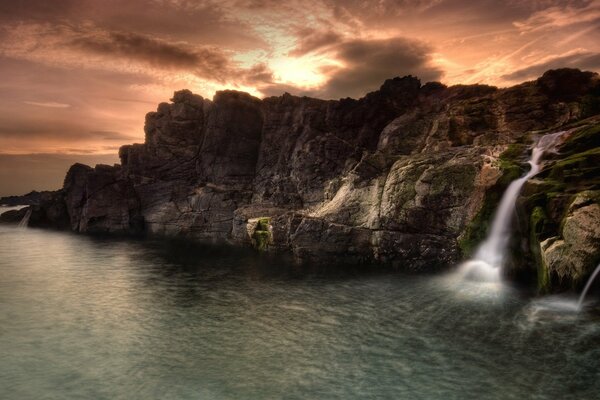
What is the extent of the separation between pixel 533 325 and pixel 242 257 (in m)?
33.8

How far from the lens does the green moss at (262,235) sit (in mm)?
53344

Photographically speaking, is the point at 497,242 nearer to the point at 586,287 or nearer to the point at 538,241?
the point at 538,241

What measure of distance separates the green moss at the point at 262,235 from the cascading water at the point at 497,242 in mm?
24846

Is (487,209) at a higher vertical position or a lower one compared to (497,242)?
higher

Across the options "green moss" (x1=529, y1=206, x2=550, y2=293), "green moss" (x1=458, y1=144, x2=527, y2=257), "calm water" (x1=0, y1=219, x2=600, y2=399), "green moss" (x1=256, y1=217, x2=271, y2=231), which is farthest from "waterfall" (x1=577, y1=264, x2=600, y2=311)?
"green moss" (x1=256, y1=217, x2=271, y2=231)

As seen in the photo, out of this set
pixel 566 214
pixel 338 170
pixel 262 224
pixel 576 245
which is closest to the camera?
pixel 576 245

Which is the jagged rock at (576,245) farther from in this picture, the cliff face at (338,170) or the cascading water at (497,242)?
the cascading water at (497,242)

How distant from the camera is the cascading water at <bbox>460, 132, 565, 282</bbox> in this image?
108 feet

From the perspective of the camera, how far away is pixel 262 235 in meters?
54.8

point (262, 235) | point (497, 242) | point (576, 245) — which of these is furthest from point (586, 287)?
point (262, 235)

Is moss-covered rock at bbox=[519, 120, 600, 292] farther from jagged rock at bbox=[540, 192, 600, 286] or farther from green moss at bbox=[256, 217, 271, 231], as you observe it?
green moss at bbox=[256, 217, 271, 231]

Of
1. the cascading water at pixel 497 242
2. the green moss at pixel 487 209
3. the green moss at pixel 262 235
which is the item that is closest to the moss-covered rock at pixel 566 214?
the cascading water at pixel 497 242

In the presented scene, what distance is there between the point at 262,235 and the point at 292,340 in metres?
33.3

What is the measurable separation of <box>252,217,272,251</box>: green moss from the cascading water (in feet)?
81.5
